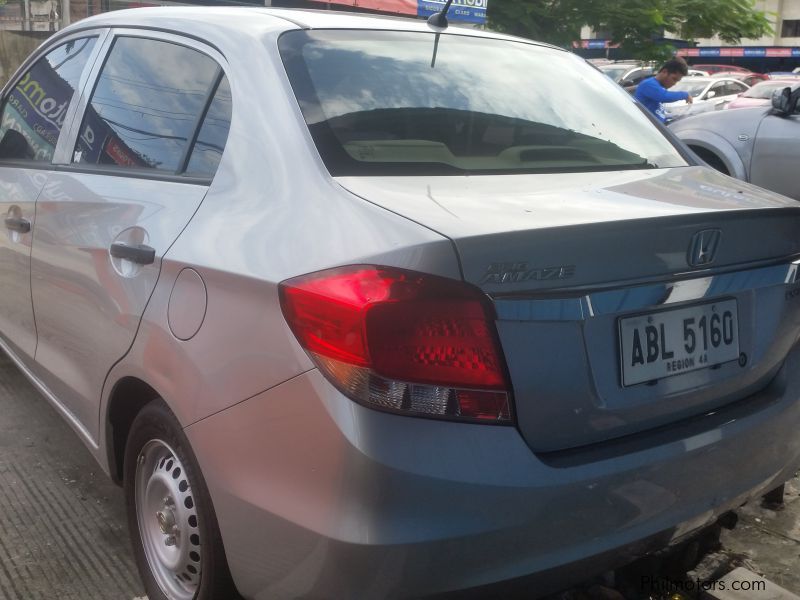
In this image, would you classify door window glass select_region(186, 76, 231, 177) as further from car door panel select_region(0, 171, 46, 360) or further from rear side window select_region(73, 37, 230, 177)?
car door panel select_region(0, 171, 46, 360)

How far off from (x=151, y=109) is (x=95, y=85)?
1.38 feet

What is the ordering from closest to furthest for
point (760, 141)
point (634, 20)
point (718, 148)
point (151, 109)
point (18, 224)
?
1. point (151, 109)
2. point (18, 224)
3. point (760, 141)
4. point (718, 148)
5. point (634, 20)

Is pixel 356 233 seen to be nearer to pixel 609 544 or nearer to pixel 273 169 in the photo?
pixel 273 169

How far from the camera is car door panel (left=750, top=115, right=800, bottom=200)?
7.66 m

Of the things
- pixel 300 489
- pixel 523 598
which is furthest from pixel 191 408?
pixel 523 598

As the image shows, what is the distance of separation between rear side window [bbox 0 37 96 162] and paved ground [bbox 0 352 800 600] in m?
1.21

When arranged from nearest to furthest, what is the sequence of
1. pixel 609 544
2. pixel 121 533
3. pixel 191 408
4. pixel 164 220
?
1. pixel 609 544
2. pixel 191 408
3. pixel 164 220
4. pixel 121 533

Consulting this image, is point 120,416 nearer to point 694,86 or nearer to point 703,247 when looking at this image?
point 703,247

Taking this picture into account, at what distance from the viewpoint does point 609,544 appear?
1.90 m

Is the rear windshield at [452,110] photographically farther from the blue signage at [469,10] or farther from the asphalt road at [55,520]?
the blue signage at [469,10]

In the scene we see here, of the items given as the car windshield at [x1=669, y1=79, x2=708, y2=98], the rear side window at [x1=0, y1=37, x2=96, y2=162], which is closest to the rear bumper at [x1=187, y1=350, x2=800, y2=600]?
the rear side window at [x1=0, y1=37, x2=96, y2=162]

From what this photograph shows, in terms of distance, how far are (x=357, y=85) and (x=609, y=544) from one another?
4.41 feet

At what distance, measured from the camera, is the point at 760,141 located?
309 inches

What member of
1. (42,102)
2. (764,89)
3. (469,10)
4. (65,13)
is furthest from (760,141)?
(65,13)
